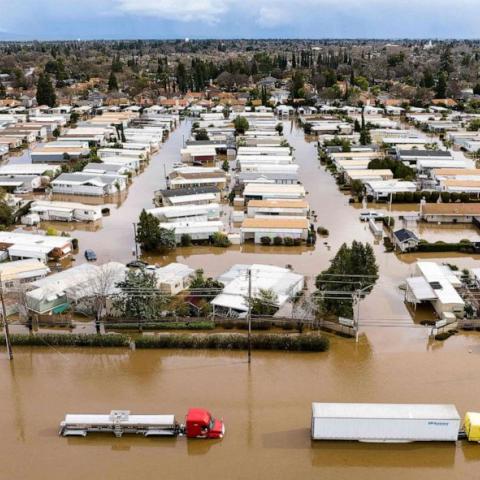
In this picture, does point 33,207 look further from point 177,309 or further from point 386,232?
point 386,232

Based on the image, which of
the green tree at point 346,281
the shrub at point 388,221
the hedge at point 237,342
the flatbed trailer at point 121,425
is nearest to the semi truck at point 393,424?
the flatbed trailer at point 121,425

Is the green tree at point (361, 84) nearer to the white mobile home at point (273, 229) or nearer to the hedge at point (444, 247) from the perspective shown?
A: the white mobile home at point (273, 229)

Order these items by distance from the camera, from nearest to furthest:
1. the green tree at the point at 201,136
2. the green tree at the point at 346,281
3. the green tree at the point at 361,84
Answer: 1. the green tree at the point at 346,281
2. the green tree at the point at 201,136
3. the green tree at the point at 361,84

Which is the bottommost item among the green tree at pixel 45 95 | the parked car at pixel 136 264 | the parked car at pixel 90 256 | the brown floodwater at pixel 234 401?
the brown floodwater at pixel 234 401

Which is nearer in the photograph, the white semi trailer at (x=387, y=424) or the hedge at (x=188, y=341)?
Answer: the white semi trailer at (x=387, y=424)

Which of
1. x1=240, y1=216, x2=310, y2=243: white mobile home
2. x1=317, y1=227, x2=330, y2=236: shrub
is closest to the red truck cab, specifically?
x1=240, y1=216, x2=310, y2=243: white mobile home

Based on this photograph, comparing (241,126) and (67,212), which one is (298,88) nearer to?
(241,126)

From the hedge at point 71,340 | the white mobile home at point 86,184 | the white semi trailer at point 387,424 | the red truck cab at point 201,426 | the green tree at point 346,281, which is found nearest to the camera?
the white semi trailer at point 387,424
